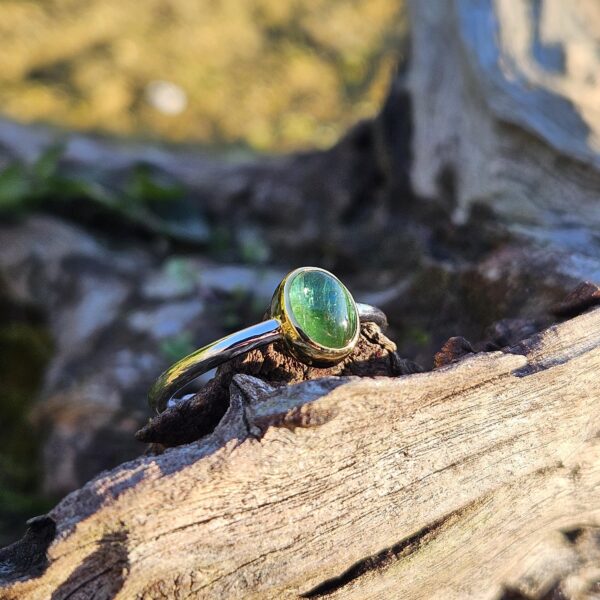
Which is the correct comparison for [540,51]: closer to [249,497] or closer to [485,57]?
[485,57]

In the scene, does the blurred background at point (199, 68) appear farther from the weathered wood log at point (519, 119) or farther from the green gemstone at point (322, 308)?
the green gemstone at point (322, 308)

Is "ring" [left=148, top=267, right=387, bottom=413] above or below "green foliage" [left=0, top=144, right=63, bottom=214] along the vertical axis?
below

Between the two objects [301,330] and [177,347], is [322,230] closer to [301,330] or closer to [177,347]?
[177,347]

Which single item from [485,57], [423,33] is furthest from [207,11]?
[485,57]

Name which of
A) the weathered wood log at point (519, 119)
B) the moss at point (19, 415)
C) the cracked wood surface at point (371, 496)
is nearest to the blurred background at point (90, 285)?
the moss at point (19, 415)

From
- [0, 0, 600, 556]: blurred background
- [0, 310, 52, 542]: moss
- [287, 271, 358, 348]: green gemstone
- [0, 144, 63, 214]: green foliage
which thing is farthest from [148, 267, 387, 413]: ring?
[0, 144, 63, 214]: green foliage

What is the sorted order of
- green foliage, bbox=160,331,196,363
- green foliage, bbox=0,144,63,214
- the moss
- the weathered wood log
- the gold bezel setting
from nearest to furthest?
the gold bezel setting < the weathered wood log < the moss < green foliage, bbox=160,331,196,363 < green foliage, bbox=0,144,63,214

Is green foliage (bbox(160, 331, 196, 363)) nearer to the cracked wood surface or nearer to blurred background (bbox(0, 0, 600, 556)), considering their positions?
blurred background (bbox(0, 0, 600, 556))
